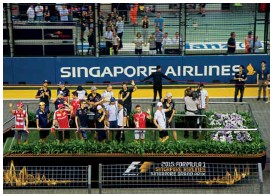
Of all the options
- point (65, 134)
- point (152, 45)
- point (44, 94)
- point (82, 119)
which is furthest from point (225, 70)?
point (65, 134)

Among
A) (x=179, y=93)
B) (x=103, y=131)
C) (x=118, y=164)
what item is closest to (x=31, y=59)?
(x=179, y=93)

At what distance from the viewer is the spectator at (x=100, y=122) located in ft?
56.2

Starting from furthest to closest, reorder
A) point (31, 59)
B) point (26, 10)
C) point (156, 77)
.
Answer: point (26, 10) < point (31, 59) < point (156, 77)

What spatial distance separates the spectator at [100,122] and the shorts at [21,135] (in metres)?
1.97

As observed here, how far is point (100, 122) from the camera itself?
17125 mm

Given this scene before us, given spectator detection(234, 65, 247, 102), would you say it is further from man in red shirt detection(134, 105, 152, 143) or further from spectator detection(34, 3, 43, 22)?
spectator detection(34, 3, 43, 22)

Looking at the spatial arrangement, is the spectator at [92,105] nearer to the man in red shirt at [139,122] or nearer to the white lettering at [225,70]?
the man in red shirt at [139,122]

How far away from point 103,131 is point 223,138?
324cm

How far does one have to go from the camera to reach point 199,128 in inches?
679

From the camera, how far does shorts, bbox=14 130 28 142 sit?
1714cm

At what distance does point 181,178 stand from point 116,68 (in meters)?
7.51

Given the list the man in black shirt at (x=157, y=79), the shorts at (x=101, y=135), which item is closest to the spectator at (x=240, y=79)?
→ the man in black shirt at (x=157, y=79)

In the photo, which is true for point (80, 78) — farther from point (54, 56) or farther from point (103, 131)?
point (103, 131)

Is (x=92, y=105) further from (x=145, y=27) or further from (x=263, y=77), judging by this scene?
(x=263, y=77)
